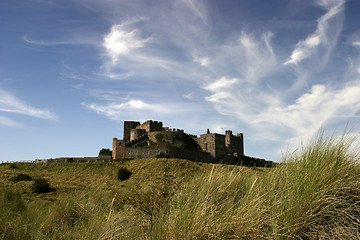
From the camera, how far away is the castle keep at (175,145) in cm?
4647

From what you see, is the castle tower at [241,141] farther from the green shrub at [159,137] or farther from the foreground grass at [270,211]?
the foreground grass at [270,211]

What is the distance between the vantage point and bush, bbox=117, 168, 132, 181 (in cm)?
3700

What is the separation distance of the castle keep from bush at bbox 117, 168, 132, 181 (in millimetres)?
7914

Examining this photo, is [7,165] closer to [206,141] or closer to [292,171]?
[206,141]

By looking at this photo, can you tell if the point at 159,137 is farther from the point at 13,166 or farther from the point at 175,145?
the point at 13,166

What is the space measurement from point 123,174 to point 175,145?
603 inches

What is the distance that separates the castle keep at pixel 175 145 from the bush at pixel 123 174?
312 inches

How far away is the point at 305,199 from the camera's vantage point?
3.61 meters

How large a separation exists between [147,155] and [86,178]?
11.2 meters

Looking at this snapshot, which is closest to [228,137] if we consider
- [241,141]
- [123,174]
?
[241,141]

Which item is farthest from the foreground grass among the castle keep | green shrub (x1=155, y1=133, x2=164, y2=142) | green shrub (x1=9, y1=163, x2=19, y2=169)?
green shrub (x1=9, y1=163, x2=19, y2=169)

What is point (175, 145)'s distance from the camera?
5059 cm

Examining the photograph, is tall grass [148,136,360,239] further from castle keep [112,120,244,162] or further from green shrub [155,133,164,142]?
green shrub [155,133,164,142]

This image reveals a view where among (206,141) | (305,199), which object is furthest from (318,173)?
(206,141)
